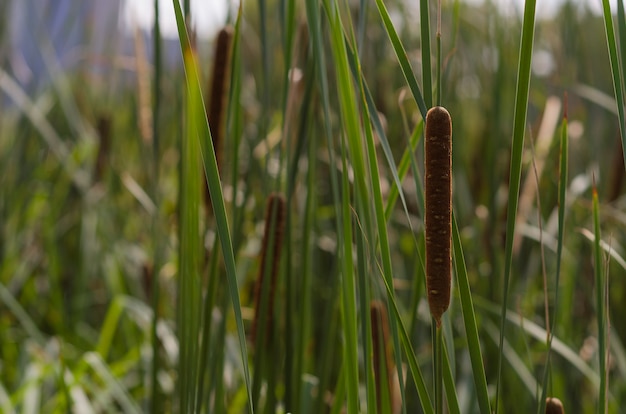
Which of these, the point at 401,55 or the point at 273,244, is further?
the point at 273,244

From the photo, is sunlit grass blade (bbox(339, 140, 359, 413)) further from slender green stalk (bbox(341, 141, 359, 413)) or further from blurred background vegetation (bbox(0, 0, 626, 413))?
blurred background vegetation (bbox(0, 0, 626, 413))

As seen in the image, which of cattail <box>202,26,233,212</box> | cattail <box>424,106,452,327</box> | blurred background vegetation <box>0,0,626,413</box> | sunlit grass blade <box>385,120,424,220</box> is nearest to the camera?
cattail <box>424,106,452,327</box>

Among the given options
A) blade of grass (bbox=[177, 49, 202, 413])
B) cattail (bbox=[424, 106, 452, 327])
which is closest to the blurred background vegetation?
blade of grass (bbox=[177, 49, 202, 413])

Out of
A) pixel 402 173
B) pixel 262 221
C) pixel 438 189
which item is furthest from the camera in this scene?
pixel 262 221

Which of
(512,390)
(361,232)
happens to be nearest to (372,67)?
(512,390)

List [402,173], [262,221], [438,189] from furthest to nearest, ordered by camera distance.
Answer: [262,221]
[402,173]
[438,189]

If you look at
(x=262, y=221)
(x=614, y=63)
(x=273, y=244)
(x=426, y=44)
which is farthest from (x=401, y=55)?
(x=262, y=221)

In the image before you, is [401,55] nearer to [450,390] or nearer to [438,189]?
[438,189]
